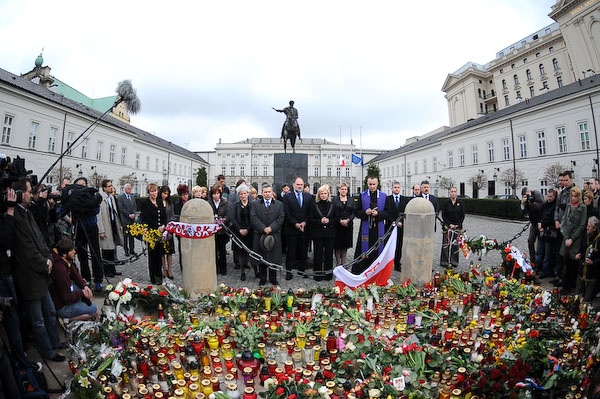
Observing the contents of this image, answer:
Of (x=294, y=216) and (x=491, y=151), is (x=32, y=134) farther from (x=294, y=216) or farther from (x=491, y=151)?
(x=491, y=151)

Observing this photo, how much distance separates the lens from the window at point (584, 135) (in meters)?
28.4

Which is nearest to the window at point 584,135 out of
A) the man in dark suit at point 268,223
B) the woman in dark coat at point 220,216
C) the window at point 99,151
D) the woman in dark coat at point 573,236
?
the woman in dark coat at point 573,236

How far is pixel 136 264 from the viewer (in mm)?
8430

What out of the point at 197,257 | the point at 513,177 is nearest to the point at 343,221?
the point at 197,257

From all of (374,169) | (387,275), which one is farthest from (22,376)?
(374,169)

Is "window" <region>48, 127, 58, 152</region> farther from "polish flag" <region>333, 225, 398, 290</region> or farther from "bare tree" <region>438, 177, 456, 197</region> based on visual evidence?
"bare tree" <region>438, 177, 456, 197</region>

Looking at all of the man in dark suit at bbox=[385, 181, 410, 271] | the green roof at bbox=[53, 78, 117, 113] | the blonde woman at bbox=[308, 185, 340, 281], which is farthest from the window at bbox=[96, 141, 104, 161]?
the man in dark suit at bbox=[385, 181, 410, 271]

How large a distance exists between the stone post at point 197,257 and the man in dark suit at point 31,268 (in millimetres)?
2112

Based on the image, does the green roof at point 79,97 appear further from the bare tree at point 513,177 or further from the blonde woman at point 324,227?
the blonde woman at point 324,227

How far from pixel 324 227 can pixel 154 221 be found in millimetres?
3249

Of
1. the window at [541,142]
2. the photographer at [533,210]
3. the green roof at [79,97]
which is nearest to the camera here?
the photographer at [533,210]

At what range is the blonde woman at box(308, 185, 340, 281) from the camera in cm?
716

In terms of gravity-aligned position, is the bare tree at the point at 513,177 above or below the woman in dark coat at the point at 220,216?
above

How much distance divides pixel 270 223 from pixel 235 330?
9.66 ft
